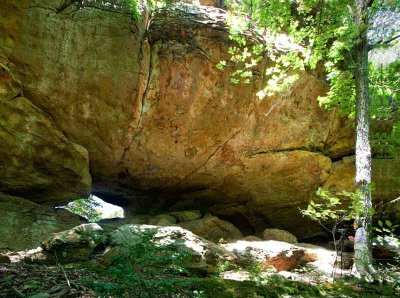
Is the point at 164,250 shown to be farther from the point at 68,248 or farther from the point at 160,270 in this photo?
the point at 68,248

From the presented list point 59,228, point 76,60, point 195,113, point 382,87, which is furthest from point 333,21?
point 59,228

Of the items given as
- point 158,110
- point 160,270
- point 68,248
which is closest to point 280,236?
point 158,110

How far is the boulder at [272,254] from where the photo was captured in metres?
8.06

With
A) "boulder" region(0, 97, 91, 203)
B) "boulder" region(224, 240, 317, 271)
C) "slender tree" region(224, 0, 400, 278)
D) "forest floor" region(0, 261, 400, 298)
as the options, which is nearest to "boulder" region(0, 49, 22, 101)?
"boulder" region(0, 97, 91, 203)

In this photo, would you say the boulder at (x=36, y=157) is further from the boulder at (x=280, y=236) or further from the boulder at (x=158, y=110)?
the boulder at (x=280, y=236)

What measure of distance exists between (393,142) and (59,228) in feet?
36.8

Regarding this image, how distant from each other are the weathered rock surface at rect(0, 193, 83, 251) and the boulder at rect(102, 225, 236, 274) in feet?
12.8

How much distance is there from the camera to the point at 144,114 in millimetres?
10281

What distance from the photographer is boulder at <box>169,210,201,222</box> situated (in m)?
11.7

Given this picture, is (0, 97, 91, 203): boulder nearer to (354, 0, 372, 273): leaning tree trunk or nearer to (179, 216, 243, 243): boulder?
(179, 216, 243, 243): boulder

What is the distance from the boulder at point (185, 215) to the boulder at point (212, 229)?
0.28 metres

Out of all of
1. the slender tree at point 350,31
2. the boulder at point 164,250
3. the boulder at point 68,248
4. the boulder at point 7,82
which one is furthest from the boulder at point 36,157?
the slender tree at point 350,31

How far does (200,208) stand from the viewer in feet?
42.5

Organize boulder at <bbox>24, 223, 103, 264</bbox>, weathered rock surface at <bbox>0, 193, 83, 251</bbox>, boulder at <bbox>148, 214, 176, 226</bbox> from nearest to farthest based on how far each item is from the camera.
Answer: boulder at <bbox>24, 223, 103, 264</bbox> < weathered rock surface at <bbox>0, 193, 83, 251</bbox> < boulder at <bbox>148, 214, 176, 226</bbox>
